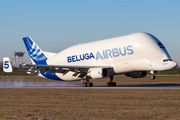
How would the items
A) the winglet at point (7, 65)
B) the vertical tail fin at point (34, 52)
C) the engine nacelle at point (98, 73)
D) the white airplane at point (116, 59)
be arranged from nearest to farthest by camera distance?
the white airplane at point (116, 59) < the engine nacelle at point (98, 73) < the winglet at point (7, 65) < the vertical tail fin at point (34, 52)

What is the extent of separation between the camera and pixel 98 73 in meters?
37.9

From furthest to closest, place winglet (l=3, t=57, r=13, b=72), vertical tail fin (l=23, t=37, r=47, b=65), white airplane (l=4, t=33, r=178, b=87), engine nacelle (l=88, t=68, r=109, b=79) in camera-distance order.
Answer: vertical tail fin (l=23, t=37, r=47, b=65) < winglet (l=3, t=57, r=13, b=72) < engine nacelle (l=88, t=68, r=109, b=79) < white airplane (l=4, t=33, r=178, b=87)

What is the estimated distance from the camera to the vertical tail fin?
5075cm

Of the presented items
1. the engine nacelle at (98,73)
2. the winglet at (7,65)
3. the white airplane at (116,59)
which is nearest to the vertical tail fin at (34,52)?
the white airplane at (116,59)

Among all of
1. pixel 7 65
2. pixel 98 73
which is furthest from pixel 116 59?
pixel 7 65

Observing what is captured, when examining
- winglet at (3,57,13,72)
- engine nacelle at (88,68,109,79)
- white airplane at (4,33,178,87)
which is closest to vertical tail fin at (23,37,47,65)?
white airplane at (4,33,178,87)

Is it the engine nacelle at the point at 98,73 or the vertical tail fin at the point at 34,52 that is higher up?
the vertical tail fin at the point at 34,52

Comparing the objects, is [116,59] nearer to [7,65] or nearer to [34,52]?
[7,65]

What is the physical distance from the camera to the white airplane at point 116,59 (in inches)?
1423

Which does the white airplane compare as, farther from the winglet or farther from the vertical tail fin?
the vertical tail fin

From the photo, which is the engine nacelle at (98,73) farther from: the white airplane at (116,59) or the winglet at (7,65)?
the winglet at (7,65)

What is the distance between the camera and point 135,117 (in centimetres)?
1291

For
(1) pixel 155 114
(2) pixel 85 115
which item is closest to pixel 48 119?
(2) pixel 85 115

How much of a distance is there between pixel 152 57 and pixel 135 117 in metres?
24.0
